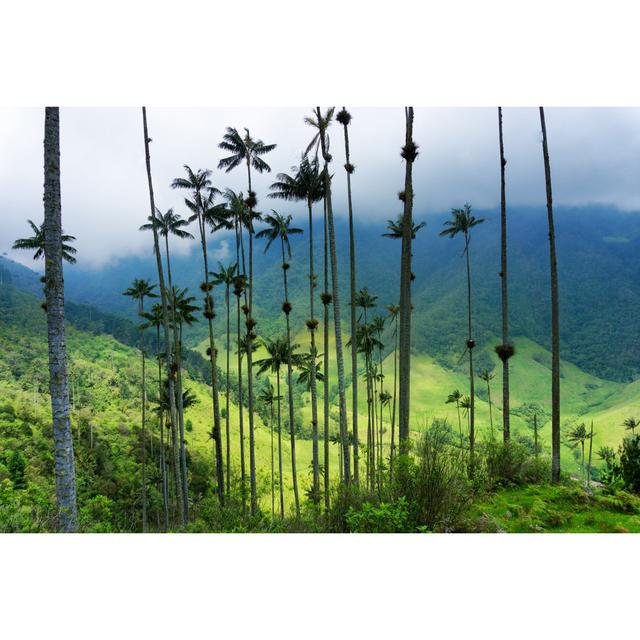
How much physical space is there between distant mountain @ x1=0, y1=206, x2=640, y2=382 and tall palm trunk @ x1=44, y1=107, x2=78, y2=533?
4936 inches

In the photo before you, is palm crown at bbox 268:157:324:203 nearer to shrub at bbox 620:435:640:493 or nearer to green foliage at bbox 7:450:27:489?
shrub at bbox 620:435:640:493

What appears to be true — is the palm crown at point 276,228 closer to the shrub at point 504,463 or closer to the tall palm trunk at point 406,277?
the tall palm trunk at point 406,277

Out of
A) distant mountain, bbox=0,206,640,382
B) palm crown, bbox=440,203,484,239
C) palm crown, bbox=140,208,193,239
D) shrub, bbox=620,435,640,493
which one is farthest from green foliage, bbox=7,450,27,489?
distant mountain, bbox=0,206,640,382

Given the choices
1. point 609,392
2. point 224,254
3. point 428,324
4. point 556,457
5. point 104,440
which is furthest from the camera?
point 224,254

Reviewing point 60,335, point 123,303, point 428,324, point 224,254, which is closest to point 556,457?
point 60,335

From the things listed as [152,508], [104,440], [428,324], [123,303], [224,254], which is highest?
[224,254]

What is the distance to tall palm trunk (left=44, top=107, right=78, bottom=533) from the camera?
6.08 m

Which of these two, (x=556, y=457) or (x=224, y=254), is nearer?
(x=556, y=457)

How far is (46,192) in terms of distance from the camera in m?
6.25

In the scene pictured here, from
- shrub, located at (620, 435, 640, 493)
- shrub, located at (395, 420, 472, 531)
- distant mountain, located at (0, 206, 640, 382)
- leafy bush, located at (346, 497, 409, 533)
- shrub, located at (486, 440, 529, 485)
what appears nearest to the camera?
leafy bush, located at (346, 497, 409, 533)

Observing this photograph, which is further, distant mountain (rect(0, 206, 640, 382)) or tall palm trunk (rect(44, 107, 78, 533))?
distant mountain (rect(0, 206, 640, 382))

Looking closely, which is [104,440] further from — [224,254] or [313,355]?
[224,254]

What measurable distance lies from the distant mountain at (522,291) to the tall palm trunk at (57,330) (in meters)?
125

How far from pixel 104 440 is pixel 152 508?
27.4 feet
